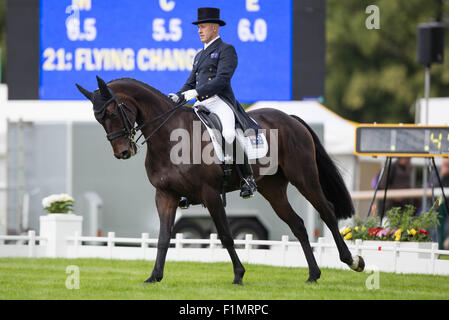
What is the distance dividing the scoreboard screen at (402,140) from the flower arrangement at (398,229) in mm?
899

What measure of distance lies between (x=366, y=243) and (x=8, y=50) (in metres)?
7.53

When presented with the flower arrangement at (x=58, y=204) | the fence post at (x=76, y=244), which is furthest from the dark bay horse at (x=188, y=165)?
the flower arrangement at (x=58, y=204)

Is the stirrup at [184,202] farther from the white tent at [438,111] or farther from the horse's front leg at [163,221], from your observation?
the white tent at [438,111]

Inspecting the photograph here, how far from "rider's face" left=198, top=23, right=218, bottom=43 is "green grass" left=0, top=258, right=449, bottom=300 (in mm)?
2773

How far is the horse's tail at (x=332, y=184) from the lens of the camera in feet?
37.1

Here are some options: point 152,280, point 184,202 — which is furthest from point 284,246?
point 152,280

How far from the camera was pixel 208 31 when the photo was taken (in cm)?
1036

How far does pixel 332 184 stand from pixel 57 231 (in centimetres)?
517

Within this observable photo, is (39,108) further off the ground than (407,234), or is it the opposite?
(39,108)

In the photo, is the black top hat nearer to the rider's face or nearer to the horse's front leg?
the rider's face

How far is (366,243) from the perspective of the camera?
13.0 meters

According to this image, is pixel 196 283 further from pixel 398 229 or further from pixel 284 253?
pixel 398 229
